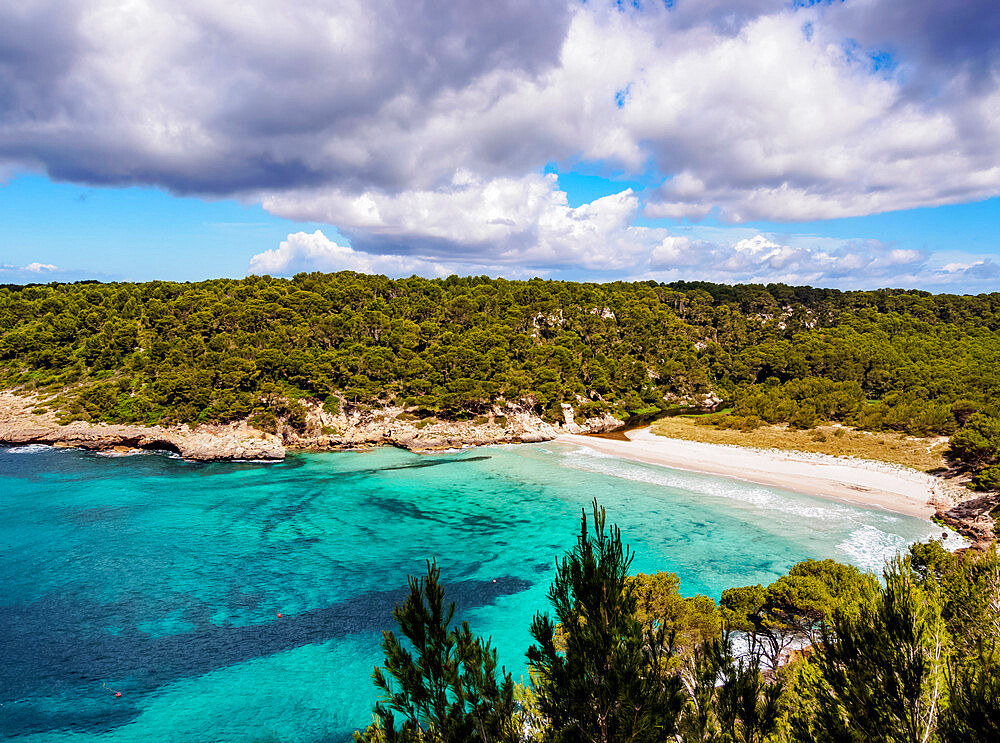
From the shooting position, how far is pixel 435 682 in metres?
6.40

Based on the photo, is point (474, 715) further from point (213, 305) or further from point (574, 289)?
point (574, 289)

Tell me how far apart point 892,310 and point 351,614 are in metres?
103

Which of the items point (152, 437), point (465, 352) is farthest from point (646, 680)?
point (152, 437)

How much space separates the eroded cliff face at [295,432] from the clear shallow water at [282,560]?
329cm

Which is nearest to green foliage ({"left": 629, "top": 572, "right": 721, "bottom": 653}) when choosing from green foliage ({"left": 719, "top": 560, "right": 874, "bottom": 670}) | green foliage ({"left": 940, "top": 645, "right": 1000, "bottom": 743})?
green foliage ({"left": 719, "top": 560, "right": 874, "bottom": 670})

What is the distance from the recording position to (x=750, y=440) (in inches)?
1950

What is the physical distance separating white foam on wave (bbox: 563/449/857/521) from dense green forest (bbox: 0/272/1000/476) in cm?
1252

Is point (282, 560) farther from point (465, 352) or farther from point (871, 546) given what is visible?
point (465, 352)

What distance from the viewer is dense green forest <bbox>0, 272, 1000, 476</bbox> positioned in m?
51.8

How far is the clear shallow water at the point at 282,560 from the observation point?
16.6 metres

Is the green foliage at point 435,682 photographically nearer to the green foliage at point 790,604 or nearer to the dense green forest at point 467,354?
the green foliage at point 790,604

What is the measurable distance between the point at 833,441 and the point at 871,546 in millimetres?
24514

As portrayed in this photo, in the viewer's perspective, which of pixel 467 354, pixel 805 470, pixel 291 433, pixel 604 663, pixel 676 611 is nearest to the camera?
pixel 604 663

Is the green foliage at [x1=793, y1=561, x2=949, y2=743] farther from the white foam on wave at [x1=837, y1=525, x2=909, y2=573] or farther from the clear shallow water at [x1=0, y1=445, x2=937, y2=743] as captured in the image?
the white foam on wave at [x1=837, y1=525, x2=909, y2=573]
